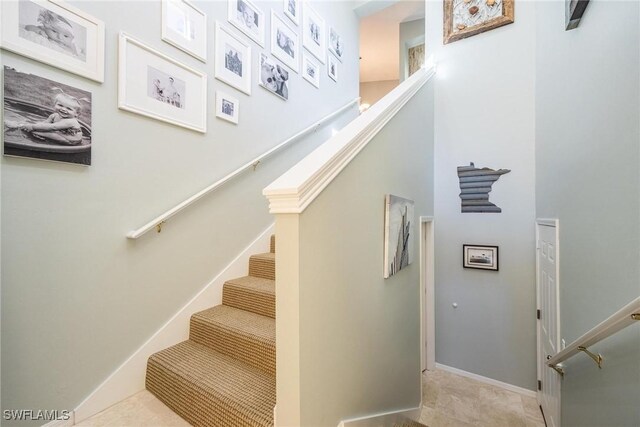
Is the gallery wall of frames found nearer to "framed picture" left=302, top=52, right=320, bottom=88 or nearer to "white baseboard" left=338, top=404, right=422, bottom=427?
"framed picture" left=302, top=52, right=320, bottom=88

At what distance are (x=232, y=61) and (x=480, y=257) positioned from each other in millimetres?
3328

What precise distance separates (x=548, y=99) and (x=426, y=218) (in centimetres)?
152

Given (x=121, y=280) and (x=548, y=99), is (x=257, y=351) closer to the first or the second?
(x=121, y=280)

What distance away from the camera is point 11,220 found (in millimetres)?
1227

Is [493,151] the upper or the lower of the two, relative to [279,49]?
lower

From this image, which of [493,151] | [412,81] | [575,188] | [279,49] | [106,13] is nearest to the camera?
[106,13]

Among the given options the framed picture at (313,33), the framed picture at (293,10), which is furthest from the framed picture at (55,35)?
the framed picture at (313,33)

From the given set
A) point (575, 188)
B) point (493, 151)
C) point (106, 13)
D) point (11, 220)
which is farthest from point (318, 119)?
point (11, 220)

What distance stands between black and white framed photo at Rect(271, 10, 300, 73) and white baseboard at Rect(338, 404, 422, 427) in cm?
305

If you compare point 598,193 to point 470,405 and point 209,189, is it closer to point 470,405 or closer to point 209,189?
point 209,189

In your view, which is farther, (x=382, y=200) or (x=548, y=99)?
(x=548, y=99)

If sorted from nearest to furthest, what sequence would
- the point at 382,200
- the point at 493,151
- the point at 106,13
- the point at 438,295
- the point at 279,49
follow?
1. the point at 106,13
2. the point at 382,200
3. the point at 279,49
4. the point at 493,151
5. the point at 438,295

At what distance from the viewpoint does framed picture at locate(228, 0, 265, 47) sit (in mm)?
2336

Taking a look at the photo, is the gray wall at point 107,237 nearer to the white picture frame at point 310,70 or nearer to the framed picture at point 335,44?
the white picture frame at point 310,70
